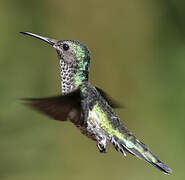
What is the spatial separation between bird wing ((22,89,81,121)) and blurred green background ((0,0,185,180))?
8.05 ft

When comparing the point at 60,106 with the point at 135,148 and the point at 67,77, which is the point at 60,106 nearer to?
the point at 67,77

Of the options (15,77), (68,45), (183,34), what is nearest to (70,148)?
(15,77)

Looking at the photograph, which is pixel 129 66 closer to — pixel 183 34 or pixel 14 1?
pixel 183 34

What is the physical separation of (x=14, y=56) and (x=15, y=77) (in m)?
0.31

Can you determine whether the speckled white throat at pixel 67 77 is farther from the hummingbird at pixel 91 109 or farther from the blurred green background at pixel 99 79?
the blurred green background at pixel 99 79

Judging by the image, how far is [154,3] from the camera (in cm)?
552

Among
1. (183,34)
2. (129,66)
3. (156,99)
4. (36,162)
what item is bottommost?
(36,162)

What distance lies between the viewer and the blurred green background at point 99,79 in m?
4.75

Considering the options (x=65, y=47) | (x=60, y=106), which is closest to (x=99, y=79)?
(x=65, y=47)

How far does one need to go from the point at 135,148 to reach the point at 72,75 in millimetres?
530

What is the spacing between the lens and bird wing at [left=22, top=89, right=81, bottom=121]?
1941 millimetres

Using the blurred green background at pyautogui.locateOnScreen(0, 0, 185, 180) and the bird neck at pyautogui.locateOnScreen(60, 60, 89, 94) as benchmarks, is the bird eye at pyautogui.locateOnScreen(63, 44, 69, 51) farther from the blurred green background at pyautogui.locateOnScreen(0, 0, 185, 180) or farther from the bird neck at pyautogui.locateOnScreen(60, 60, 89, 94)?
the blurred green background at pyautogui.locateOnScreen(0, 0, 185, 180)

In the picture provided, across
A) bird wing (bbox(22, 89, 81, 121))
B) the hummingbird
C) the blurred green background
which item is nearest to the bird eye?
the hummingbird

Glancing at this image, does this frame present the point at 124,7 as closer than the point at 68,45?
No
